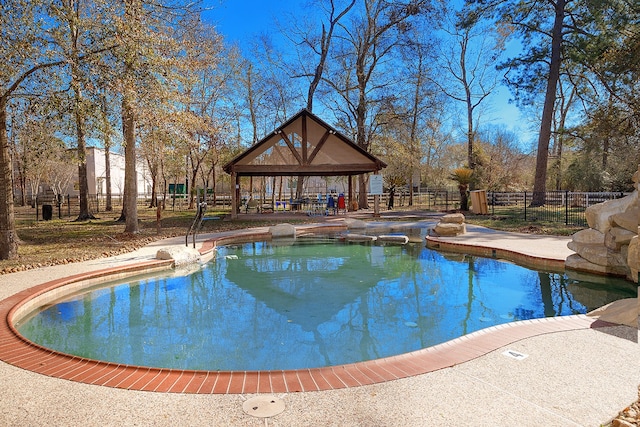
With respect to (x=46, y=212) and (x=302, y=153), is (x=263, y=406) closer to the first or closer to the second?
(x=302, y=153)

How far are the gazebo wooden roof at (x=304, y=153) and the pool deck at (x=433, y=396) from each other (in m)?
14.0

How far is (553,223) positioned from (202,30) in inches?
673

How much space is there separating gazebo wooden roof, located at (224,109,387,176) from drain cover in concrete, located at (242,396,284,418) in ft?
47.8

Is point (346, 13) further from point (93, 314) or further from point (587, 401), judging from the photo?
point (587, 401)

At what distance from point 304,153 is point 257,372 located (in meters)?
14.4

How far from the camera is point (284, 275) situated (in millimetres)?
7633

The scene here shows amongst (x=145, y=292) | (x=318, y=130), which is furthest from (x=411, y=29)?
(x=145, y=292)

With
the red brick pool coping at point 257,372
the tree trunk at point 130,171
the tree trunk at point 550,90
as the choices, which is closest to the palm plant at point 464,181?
the tree trunk at point 550,90

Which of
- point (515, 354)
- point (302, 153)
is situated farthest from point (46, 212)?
point (515, 354)

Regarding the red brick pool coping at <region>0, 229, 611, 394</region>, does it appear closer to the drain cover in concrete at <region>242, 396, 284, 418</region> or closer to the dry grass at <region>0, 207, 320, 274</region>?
the drain cover in concrete at <region>242, 396, 284, 418</region>

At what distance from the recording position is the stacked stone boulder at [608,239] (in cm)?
585

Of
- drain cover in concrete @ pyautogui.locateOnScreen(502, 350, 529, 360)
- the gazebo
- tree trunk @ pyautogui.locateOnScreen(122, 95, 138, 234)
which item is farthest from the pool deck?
the gazebo

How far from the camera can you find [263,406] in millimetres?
2455

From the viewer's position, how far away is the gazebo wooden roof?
16.8 m
